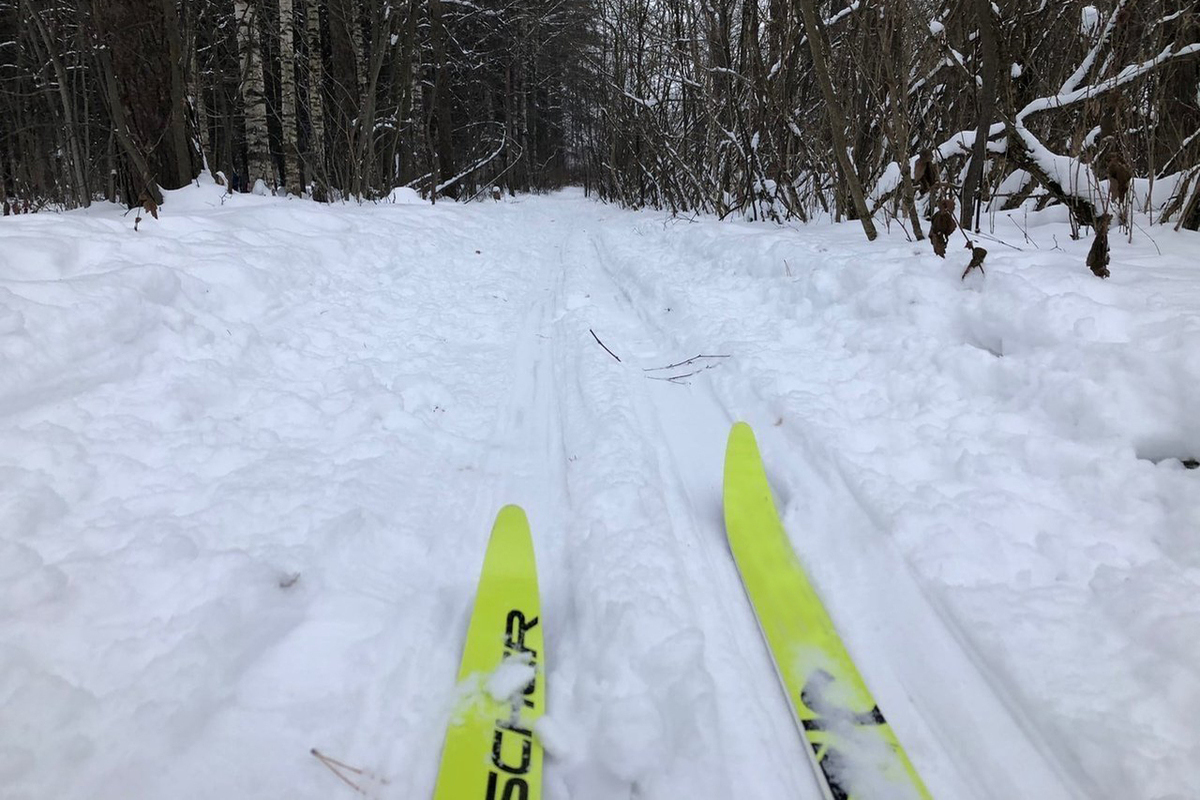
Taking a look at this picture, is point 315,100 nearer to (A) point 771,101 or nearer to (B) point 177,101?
(B) point 177,101

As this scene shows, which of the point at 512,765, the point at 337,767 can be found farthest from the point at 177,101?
the point at 512,765

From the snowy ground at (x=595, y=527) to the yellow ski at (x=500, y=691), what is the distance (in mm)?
60

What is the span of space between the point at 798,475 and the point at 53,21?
448 inches

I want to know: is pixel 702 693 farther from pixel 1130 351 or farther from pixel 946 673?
pixel 1130 351

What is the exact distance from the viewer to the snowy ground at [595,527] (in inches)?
47.8

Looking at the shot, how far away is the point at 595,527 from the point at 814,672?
0.79 metres

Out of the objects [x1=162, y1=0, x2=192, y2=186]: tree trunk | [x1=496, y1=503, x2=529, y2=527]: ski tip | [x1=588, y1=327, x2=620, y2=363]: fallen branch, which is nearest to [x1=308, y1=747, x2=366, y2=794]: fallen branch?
[x1=496, y1=503, x2=529, y2=527]: ski tip

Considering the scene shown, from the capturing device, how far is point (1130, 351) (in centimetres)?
199

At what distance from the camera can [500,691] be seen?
137 centimetres

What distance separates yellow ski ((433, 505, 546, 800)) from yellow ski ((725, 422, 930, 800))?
63cm

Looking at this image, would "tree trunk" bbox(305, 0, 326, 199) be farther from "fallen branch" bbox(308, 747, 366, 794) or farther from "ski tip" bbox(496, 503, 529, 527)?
"fallen branch" bbox(308, 747, 366, 794)

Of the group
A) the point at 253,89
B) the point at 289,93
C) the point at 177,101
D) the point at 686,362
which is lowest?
the point at 686,362

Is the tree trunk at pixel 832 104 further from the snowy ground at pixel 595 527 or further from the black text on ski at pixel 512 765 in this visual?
the black text on ski at pixel 512 765

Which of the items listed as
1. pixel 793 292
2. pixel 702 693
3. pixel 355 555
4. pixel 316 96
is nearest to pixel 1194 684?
pixel 702 693
